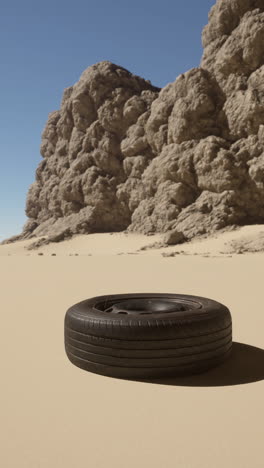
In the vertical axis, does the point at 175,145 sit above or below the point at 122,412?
above

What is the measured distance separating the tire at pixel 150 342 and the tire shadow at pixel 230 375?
0.19ft

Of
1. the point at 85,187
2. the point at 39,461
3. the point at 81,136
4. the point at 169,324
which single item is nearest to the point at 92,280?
the point at 169,324

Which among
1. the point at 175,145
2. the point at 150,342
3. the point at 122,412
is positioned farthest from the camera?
the point at 175,145

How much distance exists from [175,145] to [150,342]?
27.4 meters

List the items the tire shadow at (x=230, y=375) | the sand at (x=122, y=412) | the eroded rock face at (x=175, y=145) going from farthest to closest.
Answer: the eroded rock face at (x=175, y=145) < the tire shadow at (x=230, y=375) < the sand at (x=122, y=412)

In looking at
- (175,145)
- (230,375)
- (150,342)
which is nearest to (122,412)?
(150,342)

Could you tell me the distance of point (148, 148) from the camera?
3309 cm

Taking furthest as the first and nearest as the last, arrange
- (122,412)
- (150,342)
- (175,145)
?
(175,145) < (150,342) < (122,412)

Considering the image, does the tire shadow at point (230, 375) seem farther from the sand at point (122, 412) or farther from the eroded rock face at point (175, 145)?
the eroded rock face at point (175, 145)

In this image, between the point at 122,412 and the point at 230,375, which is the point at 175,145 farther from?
the point at 122,412

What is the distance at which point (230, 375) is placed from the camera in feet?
9.66

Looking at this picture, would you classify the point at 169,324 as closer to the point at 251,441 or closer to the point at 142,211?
the point at 251,441

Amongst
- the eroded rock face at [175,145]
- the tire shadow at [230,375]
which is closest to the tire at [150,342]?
the tire shadow at [230,375]

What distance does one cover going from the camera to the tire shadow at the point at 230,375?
9.20ft
